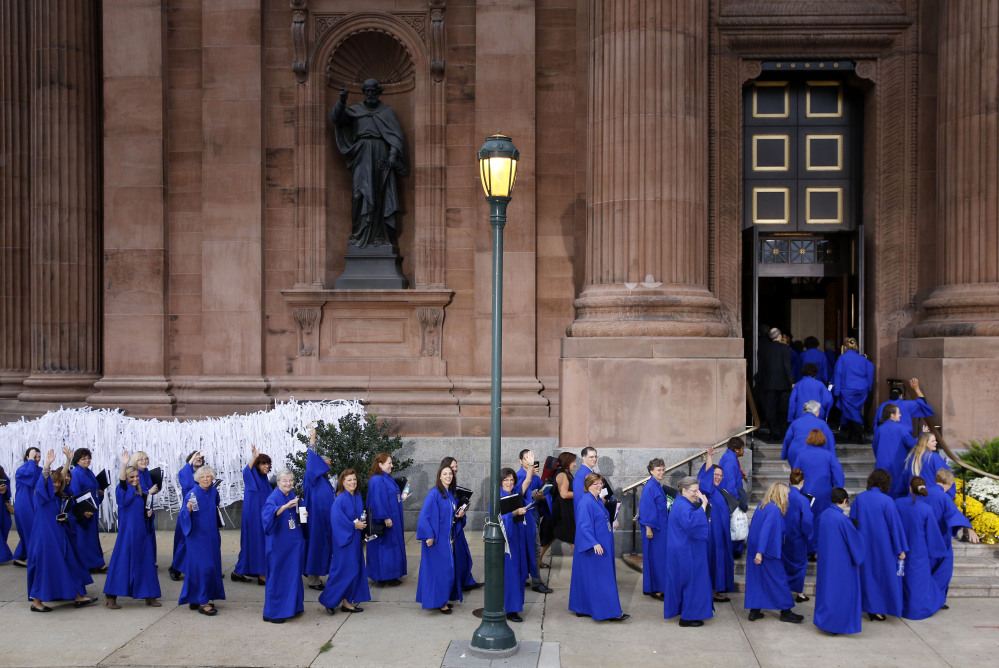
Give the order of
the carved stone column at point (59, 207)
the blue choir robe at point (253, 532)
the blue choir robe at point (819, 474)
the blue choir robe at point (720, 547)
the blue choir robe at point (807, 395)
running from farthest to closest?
the carved stone column at point (59, 207) < the blue choir robe at point (807, 395) < the blue choir robe at point (253, 532) < the blue choir robe at point (819, 474) < the blue choir robe at point (720, 547)

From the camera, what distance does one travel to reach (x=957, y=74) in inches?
593

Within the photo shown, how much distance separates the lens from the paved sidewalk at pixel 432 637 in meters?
A: 9.52

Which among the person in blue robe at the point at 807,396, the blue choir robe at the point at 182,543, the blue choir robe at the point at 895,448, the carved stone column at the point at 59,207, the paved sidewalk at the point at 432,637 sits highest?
the carved stone column at the point at 59,207

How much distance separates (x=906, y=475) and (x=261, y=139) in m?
11.2

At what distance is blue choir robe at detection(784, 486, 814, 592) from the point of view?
11.0m

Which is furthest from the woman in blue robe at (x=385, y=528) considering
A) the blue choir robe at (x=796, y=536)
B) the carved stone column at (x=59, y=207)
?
the carved stone column at (x=59, y=207)

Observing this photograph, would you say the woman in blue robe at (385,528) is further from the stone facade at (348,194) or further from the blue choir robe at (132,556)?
the stone facade at (348,194)

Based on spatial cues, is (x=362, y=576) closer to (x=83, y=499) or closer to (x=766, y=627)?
(x=83, y=499)

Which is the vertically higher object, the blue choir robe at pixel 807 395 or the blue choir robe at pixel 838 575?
the blue choir robe at pixel 807 395

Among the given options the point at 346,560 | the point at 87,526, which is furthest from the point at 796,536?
the point at 87,526

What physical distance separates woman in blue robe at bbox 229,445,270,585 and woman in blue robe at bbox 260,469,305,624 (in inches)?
66.2

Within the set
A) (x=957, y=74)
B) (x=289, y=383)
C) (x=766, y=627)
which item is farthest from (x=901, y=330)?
(x=289, y=383)

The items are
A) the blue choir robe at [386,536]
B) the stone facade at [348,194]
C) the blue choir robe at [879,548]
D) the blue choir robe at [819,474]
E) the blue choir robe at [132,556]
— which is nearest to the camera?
the blue choir robe at [879,548]

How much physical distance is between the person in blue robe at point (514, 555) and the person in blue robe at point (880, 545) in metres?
3.69
